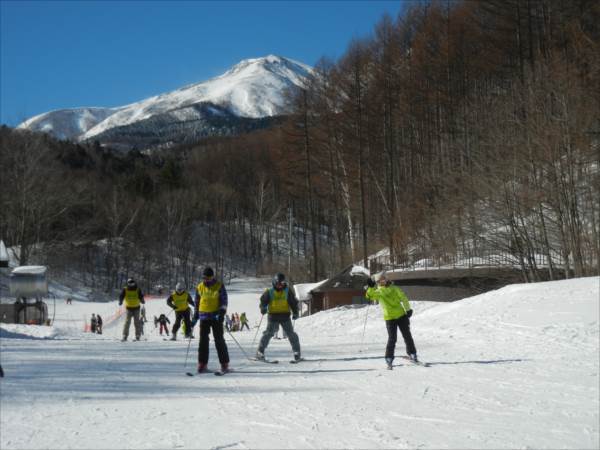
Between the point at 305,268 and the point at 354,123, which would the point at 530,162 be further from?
the point at 305,268

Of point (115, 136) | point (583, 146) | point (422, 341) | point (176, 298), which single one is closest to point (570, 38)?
point (583, 146)

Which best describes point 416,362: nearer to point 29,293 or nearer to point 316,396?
point 316,396

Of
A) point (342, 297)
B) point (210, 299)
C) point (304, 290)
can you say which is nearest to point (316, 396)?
point (210, 299)

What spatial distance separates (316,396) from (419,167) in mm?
34024

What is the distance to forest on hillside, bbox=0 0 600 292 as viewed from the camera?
2416 cm

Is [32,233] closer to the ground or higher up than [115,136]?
closer to the ground

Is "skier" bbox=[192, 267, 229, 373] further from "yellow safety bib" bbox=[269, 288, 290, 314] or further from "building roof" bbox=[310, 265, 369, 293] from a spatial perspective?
"building roof" bbox=[310, 265, 369, 293]

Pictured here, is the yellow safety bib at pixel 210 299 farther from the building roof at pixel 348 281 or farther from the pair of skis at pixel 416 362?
the building roof at pixel 348 281

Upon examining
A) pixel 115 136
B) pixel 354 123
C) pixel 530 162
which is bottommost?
pixel 530 162

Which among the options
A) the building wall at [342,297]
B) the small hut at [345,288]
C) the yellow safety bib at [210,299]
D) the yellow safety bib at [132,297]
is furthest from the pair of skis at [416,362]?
the building wall at [342,297]

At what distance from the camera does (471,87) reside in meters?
38.8

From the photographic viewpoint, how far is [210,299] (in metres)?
10.4

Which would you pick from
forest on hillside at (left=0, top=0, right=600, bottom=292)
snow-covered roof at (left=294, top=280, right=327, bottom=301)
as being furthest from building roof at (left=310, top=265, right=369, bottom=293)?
forest on hillside at (left=0, top=0, right=600, bottom=292)

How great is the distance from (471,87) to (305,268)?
19289mm
